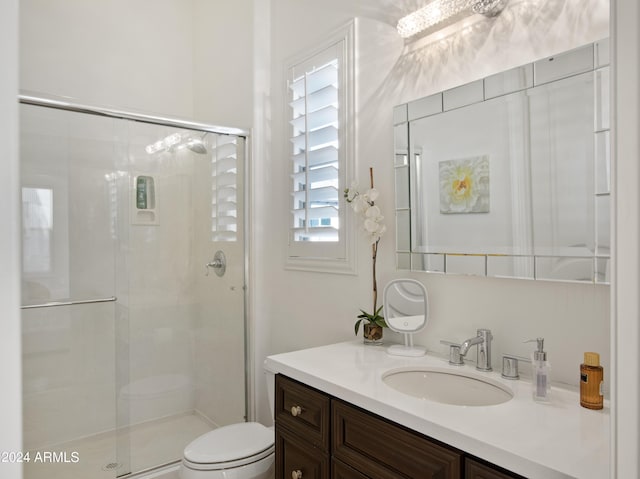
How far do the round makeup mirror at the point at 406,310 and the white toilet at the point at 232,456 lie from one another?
49 cm

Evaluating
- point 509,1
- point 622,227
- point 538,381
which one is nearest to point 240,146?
point 509,1

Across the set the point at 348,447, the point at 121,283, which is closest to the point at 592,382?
the point at 348,447

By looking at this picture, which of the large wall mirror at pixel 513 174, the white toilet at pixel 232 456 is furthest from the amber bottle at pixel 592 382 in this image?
the white toilet at pixel 232 456

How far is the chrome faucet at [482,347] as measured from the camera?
130 cm

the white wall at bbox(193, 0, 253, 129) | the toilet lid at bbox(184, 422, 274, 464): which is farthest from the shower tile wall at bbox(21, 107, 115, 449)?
the white wall at bbox(193, 0, 253, 129)

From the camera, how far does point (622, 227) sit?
0.59 metres

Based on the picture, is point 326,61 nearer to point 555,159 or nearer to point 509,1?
point 509,1

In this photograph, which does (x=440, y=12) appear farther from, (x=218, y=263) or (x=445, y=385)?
(x=218, y=263)

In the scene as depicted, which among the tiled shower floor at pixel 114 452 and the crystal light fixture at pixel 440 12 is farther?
the tiled shower floor at pixel 114 452

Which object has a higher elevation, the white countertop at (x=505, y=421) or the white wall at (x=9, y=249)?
the white wall at (x=9, y=249)

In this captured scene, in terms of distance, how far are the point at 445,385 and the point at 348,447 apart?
37 cm

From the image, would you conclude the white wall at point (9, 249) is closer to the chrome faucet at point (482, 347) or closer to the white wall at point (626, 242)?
the white wall at point (626, 242)

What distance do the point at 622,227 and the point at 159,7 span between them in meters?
3.18

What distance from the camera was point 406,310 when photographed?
1575 mm
